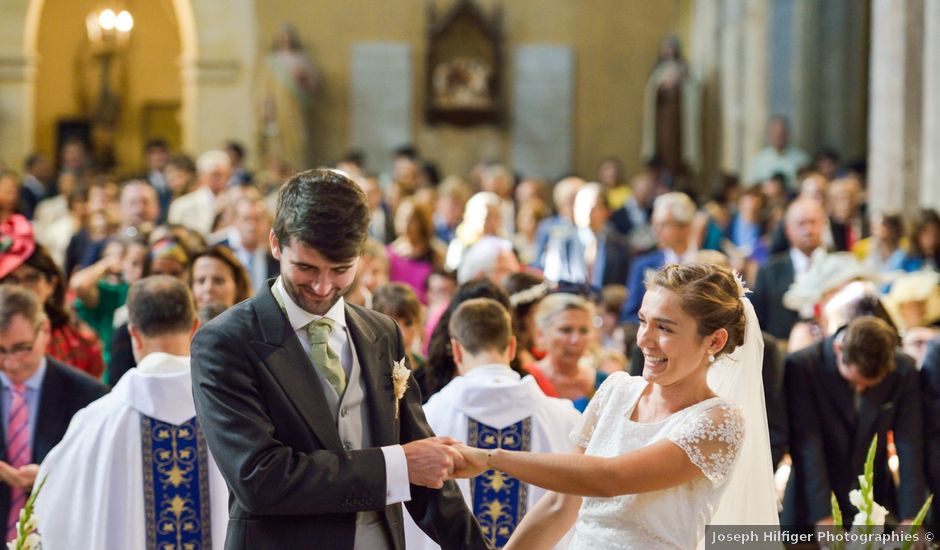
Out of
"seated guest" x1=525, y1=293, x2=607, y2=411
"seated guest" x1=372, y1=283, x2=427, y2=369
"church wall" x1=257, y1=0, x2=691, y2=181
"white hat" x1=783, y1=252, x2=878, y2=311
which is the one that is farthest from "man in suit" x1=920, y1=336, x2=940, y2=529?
"church wall" x1=257, y1=0, x2=691, y2=181

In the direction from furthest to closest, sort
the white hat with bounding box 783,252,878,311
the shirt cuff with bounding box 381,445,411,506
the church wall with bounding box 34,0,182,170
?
the church wall with bounding box 34,0,182,170 < the white hat with bounding box 783,252,878,311 < the shirt cuff with bounding box 381,445,411,506

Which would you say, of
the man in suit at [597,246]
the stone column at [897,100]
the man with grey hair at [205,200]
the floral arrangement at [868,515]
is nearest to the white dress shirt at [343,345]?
the floral arrangement at [868,515]

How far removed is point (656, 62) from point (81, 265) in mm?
12894

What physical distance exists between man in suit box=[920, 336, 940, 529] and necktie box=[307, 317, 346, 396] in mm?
3414

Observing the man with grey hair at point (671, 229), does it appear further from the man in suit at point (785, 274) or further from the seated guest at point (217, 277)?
the seated guest at point (217, 277)

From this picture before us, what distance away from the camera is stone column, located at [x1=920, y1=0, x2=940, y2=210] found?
10.1 meters

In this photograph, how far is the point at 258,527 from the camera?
3279mm

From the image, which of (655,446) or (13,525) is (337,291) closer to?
(655,446)

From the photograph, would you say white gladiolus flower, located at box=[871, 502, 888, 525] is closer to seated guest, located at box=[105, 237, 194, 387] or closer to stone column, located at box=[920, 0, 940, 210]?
seated guest, located at box=[105, 237, 194, 387]

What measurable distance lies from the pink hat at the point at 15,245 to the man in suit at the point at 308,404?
334 centimetres

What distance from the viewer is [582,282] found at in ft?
28.8

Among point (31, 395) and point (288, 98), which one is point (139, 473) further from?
point (288, 98)

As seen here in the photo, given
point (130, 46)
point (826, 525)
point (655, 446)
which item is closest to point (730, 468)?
point (655, 446)

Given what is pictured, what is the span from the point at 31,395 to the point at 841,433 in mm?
3180
